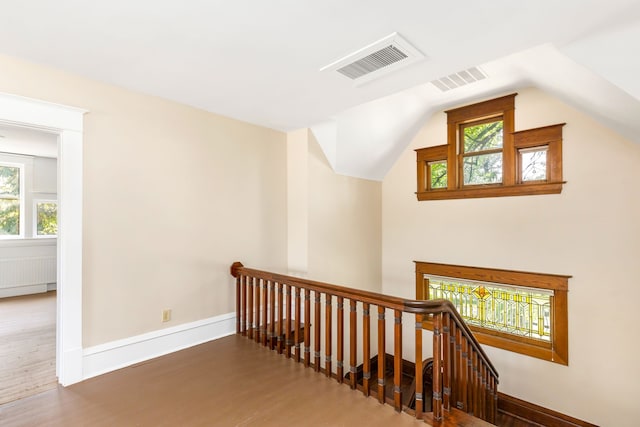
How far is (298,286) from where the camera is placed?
269cm

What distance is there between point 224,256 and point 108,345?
1.23 meters

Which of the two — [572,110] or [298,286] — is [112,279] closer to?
[298,286]

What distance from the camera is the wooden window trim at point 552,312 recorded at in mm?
3545

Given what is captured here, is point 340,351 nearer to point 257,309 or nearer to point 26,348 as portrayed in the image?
point 257,309

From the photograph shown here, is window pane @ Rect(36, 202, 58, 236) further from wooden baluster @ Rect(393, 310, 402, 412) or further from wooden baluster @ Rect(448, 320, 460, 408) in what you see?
wooden baluster @ Rect(448, 320, 460, 408)

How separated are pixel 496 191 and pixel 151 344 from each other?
4306 millimetres

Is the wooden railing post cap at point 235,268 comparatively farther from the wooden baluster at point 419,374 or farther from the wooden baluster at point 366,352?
the wooden baluster at point 419,374

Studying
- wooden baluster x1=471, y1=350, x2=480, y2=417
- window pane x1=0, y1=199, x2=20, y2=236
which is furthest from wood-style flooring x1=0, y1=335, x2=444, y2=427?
window pane x1=0, y1=199, x2=20, y2=236

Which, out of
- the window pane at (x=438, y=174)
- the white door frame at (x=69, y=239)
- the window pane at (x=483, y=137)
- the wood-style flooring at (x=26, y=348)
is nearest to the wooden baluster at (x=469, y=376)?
the window pane at (x=438, y=174)

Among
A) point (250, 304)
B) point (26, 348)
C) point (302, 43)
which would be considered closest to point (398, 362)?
point (250, 304)

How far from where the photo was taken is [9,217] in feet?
17.3

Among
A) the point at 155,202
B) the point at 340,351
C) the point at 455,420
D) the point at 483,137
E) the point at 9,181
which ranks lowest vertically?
the point at 455,420

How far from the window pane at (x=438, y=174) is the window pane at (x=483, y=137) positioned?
38 cm

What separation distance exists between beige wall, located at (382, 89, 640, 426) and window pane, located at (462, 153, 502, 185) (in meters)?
0.29
